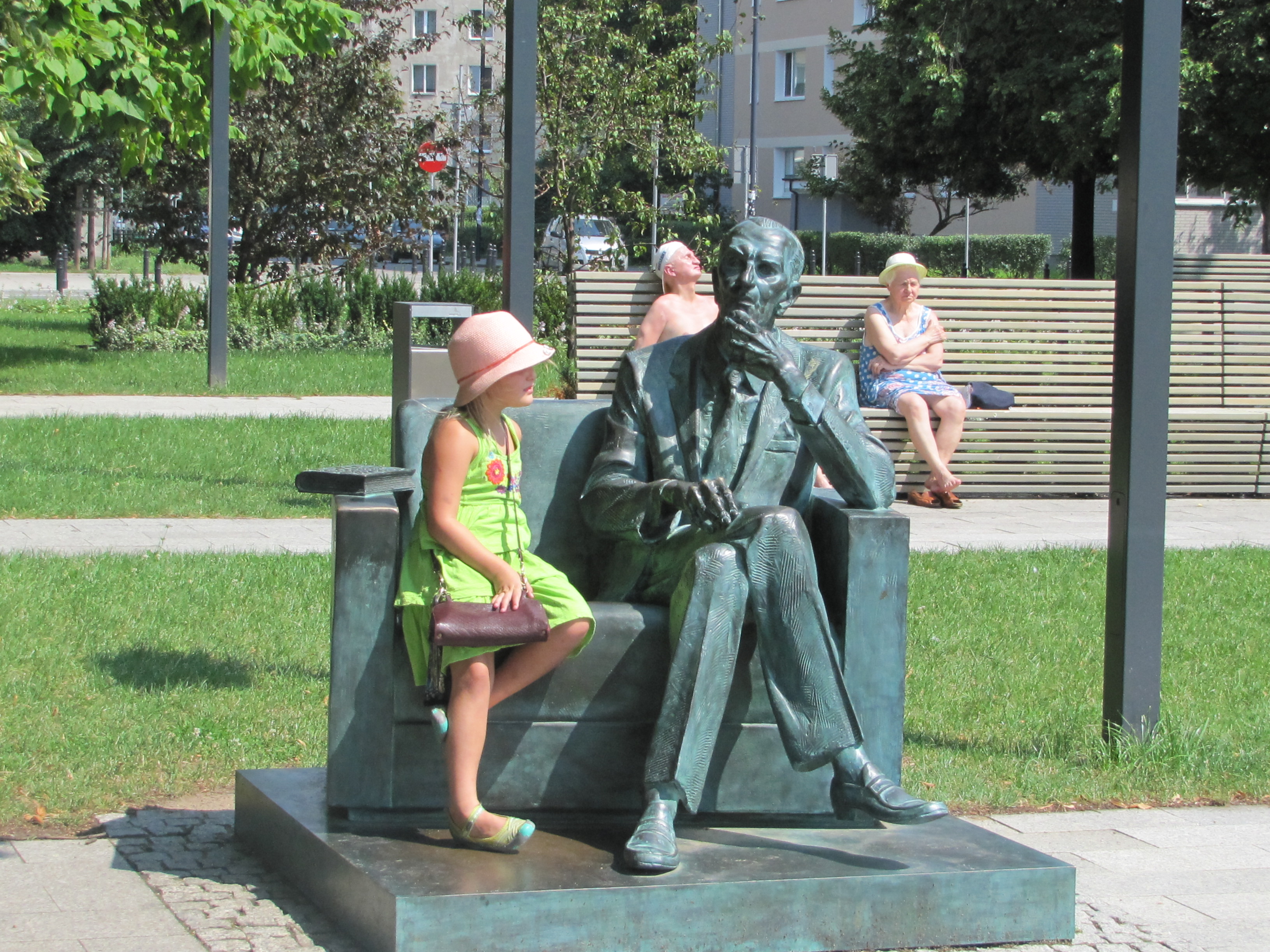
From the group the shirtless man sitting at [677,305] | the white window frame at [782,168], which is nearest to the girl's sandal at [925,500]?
the shirtless man sitting at [677,305]

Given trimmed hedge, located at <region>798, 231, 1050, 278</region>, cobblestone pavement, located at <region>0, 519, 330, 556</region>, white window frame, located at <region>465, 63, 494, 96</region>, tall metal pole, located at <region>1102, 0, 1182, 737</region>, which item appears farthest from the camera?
trimmed hedge, located at <region>798, 231, 1050, 278</region>

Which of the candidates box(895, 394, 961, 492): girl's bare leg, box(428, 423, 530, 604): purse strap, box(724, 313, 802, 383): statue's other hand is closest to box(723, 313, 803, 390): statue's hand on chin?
box(724, 313, 802, 383): statue's other hand

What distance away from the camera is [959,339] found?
10.8m

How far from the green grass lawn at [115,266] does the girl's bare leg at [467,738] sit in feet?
133

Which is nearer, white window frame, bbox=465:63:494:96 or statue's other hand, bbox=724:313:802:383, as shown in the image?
→ statue's other hand, bbox=724:313:802:383

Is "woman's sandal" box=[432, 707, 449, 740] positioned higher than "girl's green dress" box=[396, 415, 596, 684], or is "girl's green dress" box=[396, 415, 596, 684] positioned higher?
"girl's green dress" box=[396, 415, 596, 684]

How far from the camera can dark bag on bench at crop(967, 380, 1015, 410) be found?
1053cm

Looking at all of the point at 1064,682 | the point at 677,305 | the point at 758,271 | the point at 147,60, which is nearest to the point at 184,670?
the point at 758,271

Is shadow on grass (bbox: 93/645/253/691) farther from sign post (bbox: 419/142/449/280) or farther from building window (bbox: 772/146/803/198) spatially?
building window (bbox: 772/146/803/198)

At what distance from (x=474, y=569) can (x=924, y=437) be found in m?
6.70

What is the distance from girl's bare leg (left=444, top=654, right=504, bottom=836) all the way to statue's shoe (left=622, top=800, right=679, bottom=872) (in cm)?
30

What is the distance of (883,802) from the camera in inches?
140

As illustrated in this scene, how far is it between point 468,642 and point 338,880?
0.61 m

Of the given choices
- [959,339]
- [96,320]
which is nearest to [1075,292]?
[959,339]
